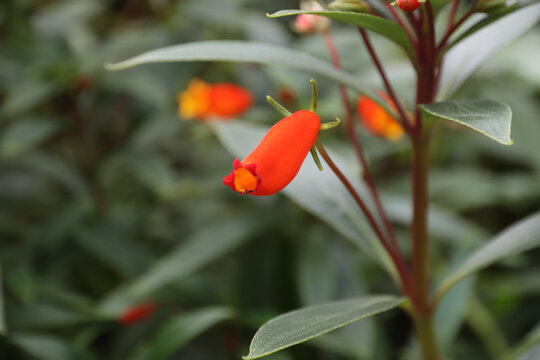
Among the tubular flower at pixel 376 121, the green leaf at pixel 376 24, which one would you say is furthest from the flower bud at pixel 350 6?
the tubular flower at pixel 376 121

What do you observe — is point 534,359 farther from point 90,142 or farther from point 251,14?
point 251,14

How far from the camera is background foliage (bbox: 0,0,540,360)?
0.85 metres

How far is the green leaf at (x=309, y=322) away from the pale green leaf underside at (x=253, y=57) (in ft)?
0.56

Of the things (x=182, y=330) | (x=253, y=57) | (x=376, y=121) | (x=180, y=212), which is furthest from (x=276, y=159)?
(x=180, y=212)

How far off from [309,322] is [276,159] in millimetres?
131

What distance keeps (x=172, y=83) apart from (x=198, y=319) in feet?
1.91

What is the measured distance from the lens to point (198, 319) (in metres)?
0.73

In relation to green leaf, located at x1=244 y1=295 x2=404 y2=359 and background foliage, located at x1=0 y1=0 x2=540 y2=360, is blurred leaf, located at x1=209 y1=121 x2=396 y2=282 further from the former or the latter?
background foliage, located at x1=0 y1=0 x2=540 y2=360

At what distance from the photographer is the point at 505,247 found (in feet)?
1.70

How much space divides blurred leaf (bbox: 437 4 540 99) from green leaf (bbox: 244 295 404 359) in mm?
204

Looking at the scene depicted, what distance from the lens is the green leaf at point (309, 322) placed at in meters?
0.39

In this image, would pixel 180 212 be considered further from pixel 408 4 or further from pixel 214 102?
pixel 408 4

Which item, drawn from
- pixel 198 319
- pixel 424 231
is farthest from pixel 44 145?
pixel 424 231

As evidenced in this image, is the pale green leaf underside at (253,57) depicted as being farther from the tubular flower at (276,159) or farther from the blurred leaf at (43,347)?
the blurred leaf at (43,347)
